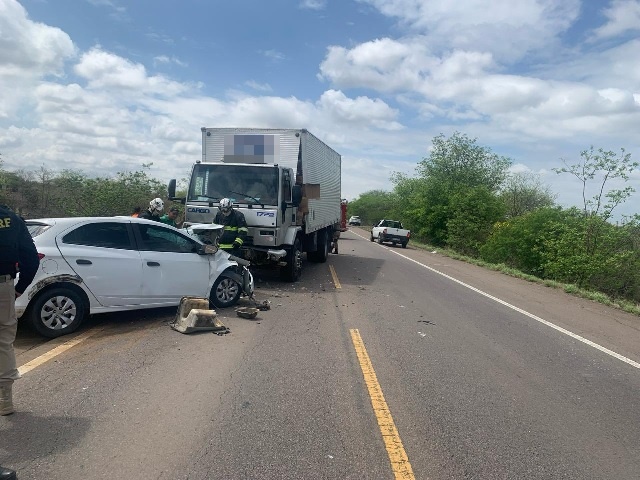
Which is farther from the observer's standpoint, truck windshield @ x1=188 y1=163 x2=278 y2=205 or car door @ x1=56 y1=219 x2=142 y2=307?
truck windshield @ x1=188 y1=163 x2=278 y2=205

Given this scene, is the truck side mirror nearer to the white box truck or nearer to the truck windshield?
the white box truck

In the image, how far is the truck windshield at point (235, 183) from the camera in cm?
1147

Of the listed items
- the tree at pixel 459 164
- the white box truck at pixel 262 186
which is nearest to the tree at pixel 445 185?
the tree at pixel 459 164

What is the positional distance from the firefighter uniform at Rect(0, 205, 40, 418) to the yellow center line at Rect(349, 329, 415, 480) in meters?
3.07

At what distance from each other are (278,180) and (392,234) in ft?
78.0

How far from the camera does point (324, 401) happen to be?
15.7ft

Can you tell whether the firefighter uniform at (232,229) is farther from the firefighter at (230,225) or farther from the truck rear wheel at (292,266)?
the truck rear wheel at (292,266)

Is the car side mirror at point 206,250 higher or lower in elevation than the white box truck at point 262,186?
lower

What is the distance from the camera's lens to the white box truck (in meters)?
11.4

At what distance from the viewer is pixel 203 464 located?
3555mm

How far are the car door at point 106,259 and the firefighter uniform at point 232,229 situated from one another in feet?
9.98

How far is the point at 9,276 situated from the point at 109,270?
296 cm

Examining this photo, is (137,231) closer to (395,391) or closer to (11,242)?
(11,242)

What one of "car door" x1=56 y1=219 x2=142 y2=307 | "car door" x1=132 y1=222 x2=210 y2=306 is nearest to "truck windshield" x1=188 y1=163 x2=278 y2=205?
"car door" x1=132 y1=222 x2=210 y2=306
